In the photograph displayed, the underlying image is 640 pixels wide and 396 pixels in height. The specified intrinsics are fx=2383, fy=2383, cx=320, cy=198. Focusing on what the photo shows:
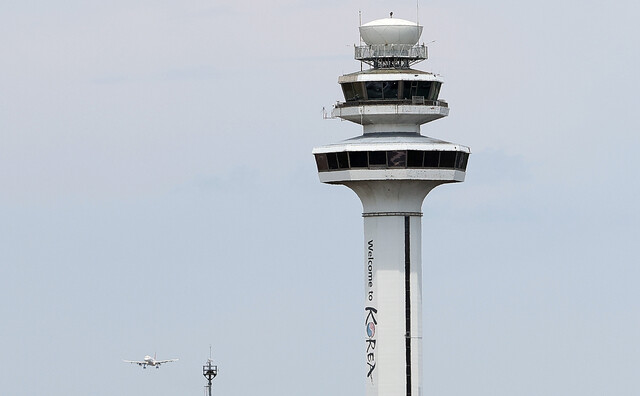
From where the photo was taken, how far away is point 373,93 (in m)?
198

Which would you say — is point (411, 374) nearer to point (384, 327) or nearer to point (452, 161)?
point (384, 327)

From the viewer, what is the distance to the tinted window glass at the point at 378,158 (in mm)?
195625

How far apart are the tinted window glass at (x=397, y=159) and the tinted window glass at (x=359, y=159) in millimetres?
2003

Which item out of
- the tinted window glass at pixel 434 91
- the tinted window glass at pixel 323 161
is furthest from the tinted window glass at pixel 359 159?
the tinted window glass at pixel 434 91

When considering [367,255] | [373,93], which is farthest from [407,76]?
[367,255]

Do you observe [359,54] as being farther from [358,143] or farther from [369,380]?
[369,380]

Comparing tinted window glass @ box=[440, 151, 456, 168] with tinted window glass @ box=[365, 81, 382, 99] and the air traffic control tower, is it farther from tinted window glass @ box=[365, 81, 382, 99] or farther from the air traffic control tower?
tinted window glass @ box=[365, 81, 382, 99]

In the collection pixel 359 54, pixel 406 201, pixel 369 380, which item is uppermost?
pixel 359 54

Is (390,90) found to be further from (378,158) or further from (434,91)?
(378,158)

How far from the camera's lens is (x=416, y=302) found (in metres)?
198

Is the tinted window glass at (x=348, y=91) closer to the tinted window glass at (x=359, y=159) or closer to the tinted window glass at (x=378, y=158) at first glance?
the tinted window glass at (x=359, y=159)

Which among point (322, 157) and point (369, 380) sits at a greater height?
point (322, 157)

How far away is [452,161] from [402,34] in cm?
1141

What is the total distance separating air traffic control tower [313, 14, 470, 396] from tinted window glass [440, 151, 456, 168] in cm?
8
